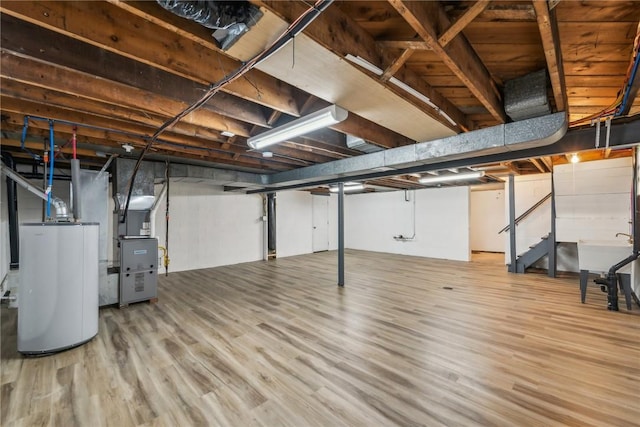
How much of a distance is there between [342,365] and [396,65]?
7.69 feet

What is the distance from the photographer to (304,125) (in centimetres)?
239

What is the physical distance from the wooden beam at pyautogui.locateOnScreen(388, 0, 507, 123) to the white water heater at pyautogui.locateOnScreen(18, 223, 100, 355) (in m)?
3.34

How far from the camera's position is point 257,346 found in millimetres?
2648

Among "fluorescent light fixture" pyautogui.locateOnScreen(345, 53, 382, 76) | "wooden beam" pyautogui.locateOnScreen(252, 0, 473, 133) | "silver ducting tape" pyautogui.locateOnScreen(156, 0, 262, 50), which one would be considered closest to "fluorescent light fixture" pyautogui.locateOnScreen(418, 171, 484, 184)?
"wooden beam" pyautogui.locateOnScreen(252, 0, 473, 133)

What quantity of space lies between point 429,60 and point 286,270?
5.37 m

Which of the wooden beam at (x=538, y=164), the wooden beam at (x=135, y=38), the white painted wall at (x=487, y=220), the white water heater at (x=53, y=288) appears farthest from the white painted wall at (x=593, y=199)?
the white water heater at (x=53, y=288)

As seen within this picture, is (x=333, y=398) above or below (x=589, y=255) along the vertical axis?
below

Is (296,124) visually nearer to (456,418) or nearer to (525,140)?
(525,140)

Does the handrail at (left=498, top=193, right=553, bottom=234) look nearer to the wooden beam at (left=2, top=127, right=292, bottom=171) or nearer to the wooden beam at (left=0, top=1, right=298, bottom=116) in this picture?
the wooden beam at (left=2, top=127, right=292, bottom=171)

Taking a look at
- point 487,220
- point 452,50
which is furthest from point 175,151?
point 487,220

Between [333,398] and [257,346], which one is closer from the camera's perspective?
[333,398]

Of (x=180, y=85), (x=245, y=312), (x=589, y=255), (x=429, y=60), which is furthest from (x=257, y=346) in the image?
(x=589, y=255)

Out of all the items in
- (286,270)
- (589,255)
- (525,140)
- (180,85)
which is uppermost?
(180,85)

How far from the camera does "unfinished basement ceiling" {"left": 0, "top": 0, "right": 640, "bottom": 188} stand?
1357 millimetres
